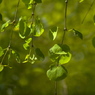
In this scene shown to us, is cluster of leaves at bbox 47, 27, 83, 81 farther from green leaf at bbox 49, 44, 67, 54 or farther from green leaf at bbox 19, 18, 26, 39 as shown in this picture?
green leaf at bbox 19, 18, 26, 39

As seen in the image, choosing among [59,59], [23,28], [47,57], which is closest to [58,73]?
[59,59]

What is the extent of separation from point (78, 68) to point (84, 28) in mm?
248

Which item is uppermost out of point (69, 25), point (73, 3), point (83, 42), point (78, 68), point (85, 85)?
point (73, 3)

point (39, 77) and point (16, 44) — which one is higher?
point (16, 44)

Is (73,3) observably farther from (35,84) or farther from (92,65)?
(35,84)

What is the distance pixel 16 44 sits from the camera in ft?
5.77

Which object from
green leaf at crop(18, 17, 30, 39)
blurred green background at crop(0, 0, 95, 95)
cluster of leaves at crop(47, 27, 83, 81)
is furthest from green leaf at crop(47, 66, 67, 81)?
blurred green background at crop(0, 0, 95, 95)

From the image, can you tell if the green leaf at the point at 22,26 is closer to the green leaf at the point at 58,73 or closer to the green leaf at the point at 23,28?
the green leaf at the point at 23,28

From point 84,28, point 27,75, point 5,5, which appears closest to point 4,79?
point 27,75

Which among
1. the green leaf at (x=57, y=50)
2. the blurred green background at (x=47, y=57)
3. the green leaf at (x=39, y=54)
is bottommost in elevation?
the blurred green background at (x=47, y=57)

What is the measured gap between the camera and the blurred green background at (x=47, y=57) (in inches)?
67.1

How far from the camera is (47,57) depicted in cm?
181

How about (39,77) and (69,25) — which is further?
(39,77)

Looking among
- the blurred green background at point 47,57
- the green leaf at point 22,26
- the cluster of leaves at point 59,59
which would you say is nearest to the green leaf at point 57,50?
the cluster of leaves at point 59,59
